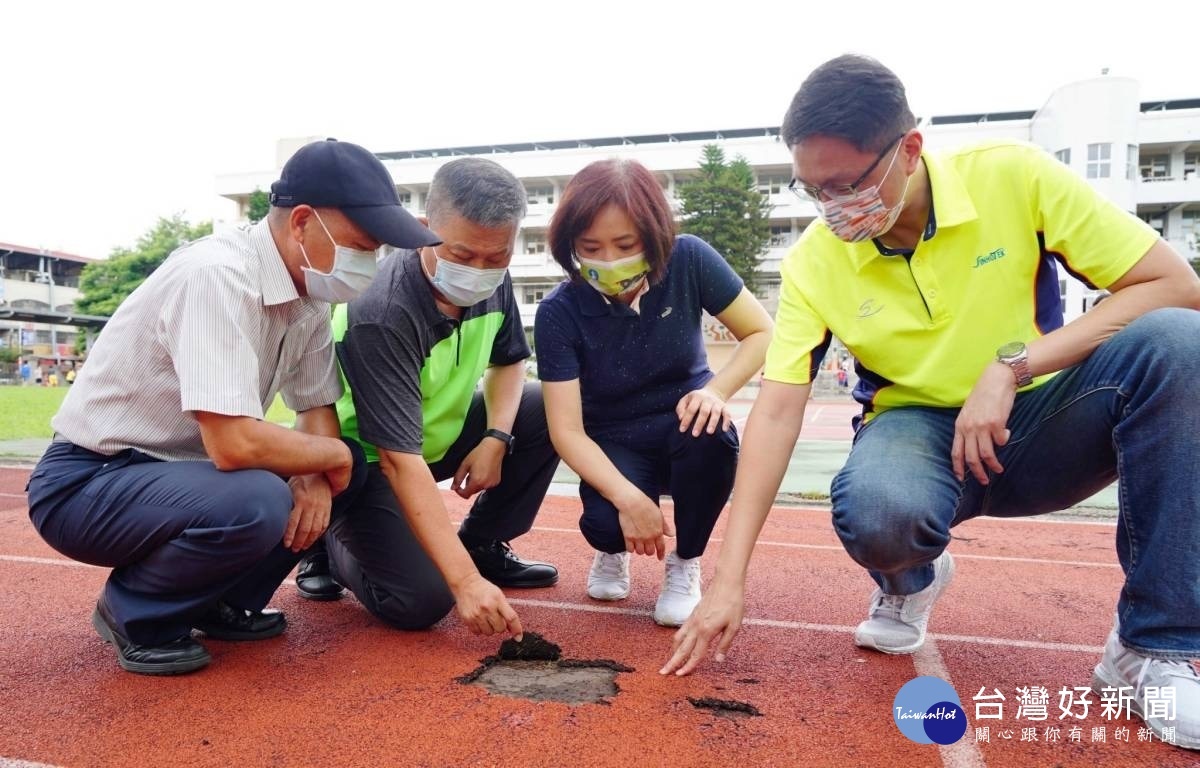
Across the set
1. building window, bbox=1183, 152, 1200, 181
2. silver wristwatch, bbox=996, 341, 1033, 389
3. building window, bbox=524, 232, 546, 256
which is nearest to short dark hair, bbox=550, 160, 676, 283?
silver wristwatch, bbox=996, 341, 1033, 389

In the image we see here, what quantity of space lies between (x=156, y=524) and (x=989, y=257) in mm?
2365

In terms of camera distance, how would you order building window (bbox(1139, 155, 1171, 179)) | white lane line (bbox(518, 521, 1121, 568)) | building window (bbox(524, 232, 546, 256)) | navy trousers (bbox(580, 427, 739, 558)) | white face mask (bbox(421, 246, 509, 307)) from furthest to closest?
building window (bbox(524, 232, 546, 256)) → building window (bbox(1139, 155, 1171, 179)) → white lane line (bbox(518, 521, 1121, 568)) → navy trousers (bbox(580, 427, 739, 558)) → white face mask (bbox(421, 246, 509, 307))

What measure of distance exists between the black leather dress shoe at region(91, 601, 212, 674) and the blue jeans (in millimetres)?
1839

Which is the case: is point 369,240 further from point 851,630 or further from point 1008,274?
point 851,630

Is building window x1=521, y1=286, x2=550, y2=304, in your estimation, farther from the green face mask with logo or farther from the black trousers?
the green face mask with logo

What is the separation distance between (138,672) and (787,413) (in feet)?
6.40

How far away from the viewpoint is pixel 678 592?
2.97 metres

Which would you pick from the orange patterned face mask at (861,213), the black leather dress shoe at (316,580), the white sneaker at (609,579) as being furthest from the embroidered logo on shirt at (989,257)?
the black leather dress shoe at (316,580)

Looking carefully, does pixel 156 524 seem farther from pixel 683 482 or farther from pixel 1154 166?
pixel 1154 166

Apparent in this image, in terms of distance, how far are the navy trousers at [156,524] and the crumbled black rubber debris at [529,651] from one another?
74cm

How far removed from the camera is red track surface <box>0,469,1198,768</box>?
6.30 feet

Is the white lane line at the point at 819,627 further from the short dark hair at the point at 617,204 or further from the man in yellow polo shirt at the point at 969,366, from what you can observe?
the short dark hair at the point at 617,204

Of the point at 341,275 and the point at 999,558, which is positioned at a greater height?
the point at 341,275

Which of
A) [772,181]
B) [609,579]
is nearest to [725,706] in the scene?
[609,579]
